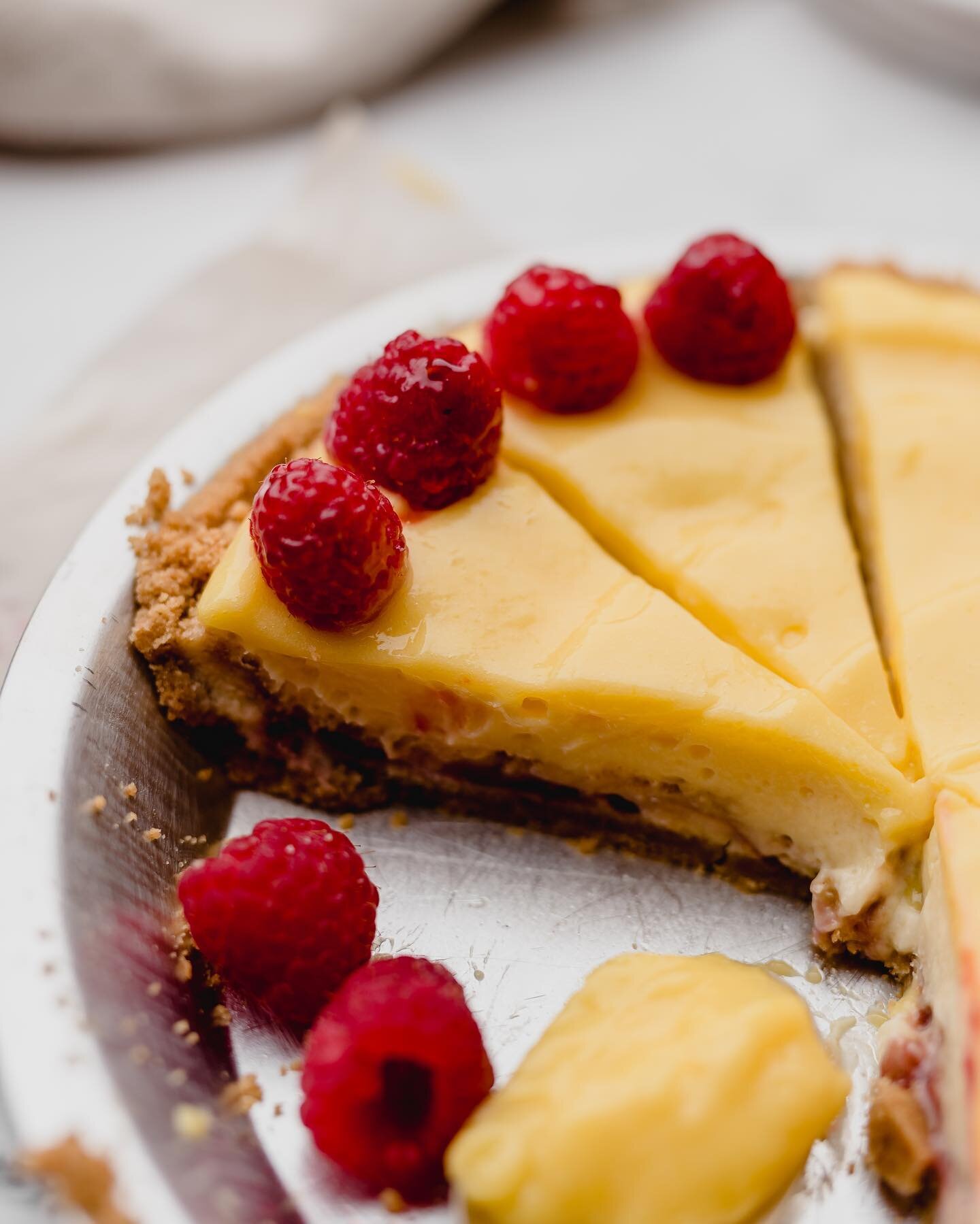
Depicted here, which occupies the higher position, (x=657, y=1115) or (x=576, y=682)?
(x=576, y=682)

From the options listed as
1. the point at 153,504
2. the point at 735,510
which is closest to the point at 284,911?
the point at 153,504

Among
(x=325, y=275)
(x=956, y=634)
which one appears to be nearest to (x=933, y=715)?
(x=956, y=634)

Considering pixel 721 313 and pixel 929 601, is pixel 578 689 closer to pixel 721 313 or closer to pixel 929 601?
pixel 929 601

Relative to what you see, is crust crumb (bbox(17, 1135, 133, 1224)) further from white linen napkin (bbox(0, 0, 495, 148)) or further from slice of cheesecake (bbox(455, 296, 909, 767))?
white linen napkin (bbox(0, 0, 495, 148))

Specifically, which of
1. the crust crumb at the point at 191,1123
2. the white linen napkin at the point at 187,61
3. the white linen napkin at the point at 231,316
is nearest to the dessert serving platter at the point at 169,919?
the crust crumb at the point at 191,1123

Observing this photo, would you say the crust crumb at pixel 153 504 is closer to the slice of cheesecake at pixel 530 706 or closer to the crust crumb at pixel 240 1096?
the slice of cheesecake at pixel 530 706

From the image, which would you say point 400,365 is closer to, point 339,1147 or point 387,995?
point 387,995
